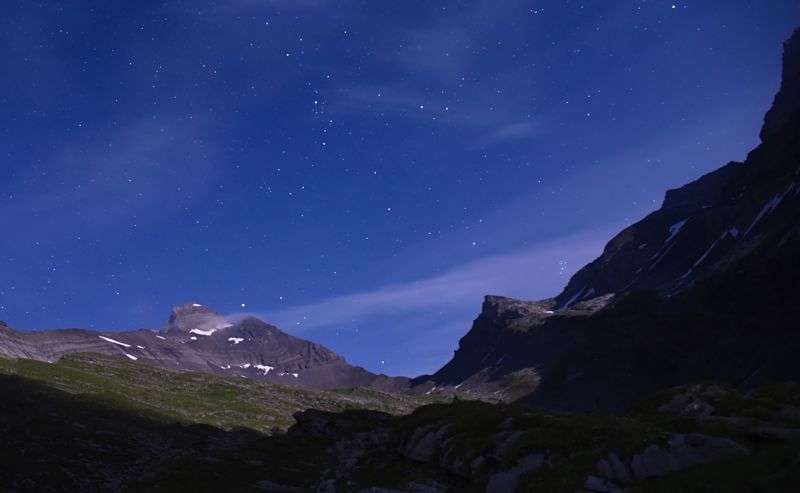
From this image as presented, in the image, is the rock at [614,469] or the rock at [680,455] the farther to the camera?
the rock at [614,469]

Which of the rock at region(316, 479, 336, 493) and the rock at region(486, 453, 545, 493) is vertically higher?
the rock at region(316, 479, 336, 493)

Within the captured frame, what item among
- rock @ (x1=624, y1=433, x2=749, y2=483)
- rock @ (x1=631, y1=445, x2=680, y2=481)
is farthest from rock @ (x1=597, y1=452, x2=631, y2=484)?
rock @ (x1=631, y1=445, x2=680, y2=481)

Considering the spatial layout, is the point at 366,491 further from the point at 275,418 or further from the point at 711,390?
the point at 275,418

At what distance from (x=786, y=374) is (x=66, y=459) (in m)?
163

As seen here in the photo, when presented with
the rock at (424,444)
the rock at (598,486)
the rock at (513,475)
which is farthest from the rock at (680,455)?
the rock at (424,444)

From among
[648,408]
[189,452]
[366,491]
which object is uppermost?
[189,452]

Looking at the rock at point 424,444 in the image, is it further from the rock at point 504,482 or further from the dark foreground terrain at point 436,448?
the rock at point 504,482

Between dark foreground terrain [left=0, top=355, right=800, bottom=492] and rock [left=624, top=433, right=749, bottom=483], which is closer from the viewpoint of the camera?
rock [left=624, top=433, right=749, bottom=483]

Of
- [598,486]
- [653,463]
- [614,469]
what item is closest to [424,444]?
[614,469]

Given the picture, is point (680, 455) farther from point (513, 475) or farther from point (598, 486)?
point (513, 475)

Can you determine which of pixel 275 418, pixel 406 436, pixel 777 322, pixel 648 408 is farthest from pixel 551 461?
pixel 777 322

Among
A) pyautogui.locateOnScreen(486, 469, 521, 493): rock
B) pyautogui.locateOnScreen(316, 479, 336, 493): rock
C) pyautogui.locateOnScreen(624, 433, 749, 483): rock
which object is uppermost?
pyautogui.locateOnScreen(316, 479, 336, 493): rock

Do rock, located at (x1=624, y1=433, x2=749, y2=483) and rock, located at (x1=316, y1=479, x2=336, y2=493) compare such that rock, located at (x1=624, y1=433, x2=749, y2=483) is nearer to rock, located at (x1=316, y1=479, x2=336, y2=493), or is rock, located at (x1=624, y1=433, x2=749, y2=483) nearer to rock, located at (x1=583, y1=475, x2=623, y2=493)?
rock, located at (x1=583, y1=475, x2=623, y2=493)

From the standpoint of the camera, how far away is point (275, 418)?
164375mm
